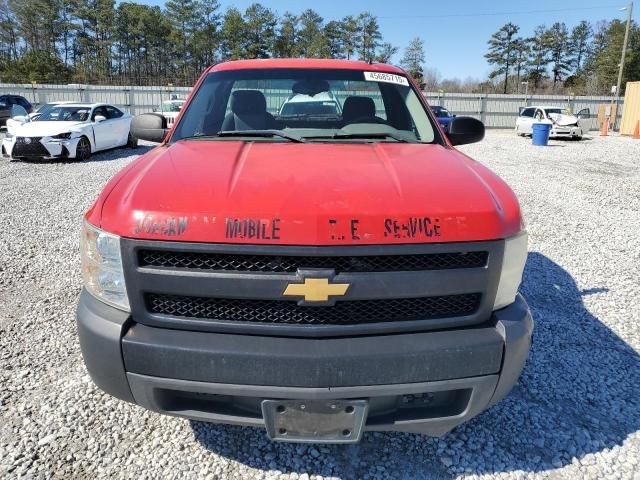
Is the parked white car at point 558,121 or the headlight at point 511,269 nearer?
the headlight at point 511,269

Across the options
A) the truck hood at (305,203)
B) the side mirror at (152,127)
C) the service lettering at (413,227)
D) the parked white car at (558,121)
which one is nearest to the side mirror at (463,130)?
the truck hood at (305,203)

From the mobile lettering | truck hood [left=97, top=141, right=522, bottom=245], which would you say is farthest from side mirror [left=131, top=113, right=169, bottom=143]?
the mobile lettering

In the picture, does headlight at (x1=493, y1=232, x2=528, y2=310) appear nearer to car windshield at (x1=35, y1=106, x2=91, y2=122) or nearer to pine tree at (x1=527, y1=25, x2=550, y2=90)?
car windshield at (x1=35, y1=106, x2=91, y2=122)

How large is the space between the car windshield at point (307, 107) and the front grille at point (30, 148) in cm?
1021

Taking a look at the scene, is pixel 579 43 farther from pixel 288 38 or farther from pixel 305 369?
pixel 305 369

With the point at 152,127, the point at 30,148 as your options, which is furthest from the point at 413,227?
the point at 30,148

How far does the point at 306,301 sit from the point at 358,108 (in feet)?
6.29

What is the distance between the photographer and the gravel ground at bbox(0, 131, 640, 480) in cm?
229

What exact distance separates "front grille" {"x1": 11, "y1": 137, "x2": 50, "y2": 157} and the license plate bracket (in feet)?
39.8

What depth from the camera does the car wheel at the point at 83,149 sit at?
12289 mm

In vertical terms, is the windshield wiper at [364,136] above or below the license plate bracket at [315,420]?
above

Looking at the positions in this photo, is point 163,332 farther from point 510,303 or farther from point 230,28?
point 230,28

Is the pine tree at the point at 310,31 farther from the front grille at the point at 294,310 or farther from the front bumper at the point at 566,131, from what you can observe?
the front grille at the point at 294,310

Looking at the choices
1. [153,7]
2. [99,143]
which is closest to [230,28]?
[153,7]
